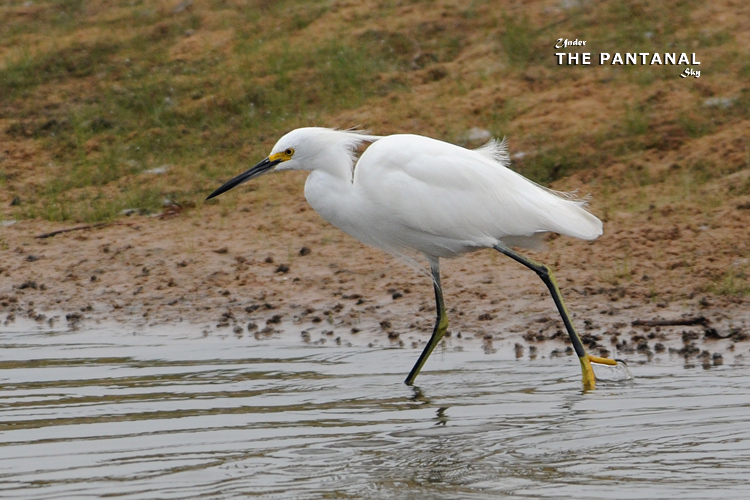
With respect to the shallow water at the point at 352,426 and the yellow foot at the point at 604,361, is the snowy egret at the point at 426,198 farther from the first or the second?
the shallow water at the point at 352,426

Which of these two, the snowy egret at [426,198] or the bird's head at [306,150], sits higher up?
the bird's head at [306,150]

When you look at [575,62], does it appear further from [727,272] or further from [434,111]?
[727,272]

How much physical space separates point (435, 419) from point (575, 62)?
21.3 ft

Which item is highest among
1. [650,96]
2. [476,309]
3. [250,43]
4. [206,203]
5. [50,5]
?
[50,5]

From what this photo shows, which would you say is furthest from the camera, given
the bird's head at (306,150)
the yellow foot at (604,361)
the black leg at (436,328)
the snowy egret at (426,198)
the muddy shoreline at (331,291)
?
the muddy shoreline at (331,291)

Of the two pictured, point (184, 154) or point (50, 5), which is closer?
point (184, 154)

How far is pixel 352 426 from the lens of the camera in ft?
16.8

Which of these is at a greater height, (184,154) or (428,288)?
(184,154)

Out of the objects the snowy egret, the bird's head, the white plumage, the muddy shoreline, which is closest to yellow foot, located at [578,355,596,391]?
the snowy egret

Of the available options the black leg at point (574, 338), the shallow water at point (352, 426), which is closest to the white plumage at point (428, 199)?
the black leg at point (574, 338)

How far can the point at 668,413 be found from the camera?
16.8 ft

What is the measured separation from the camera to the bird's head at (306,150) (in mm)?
6414

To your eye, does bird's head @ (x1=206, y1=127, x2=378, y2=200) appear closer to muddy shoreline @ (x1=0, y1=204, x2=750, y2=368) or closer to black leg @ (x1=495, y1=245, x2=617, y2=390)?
Answer: black leg @ (x1=495, y1=245, x2=617, y2=390)

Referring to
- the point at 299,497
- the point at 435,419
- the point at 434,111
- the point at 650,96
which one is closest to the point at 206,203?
the point at 434,111
